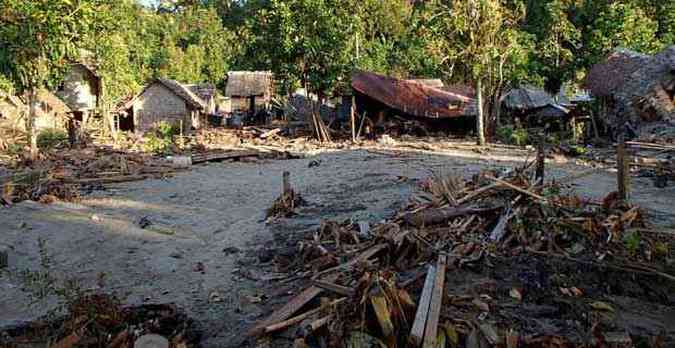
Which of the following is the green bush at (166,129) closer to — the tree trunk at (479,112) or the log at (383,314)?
the tree trunk at (479,112)

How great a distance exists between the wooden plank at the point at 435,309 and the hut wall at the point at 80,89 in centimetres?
3481

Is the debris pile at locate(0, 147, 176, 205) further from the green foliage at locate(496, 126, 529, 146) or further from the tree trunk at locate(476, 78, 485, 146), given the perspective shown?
the green foliage at locate(496, 126, 529, 146)

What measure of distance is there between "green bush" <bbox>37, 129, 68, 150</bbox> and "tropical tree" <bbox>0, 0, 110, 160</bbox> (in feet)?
18.4

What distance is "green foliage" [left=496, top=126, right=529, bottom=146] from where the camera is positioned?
24094 mm

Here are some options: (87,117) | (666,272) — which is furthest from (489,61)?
(87,117)

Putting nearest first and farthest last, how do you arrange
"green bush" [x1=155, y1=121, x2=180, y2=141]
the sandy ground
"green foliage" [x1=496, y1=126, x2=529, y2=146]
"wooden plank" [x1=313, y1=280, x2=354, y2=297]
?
"wooden plank" [x1=313, y1=280, x2=354, y2=297] → the sandy ground → "green foliage" [x1=496, y1=126, x2=529, y2=146] → "green bush" [x1=155, y1=121, x2=180, y2=141]

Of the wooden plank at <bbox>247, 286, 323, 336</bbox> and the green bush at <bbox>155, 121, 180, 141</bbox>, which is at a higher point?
the green bush at <bbox>155, 121, 180, 141</bbox>

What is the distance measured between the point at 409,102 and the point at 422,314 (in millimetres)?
25421

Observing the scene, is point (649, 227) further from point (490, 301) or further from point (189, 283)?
point (189, 283)

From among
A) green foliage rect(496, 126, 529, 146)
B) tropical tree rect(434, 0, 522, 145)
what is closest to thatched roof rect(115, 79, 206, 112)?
tropical tree rect(434, 0, 522, 145)

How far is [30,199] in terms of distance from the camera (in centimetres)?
1297

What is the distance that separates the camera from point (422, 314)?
5000 millimetres

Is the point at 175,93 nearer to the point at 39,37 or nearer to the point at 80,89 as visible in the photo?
the point at 80,89

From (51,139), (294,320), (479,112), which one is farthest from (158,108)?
(294,320)
